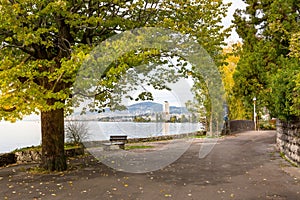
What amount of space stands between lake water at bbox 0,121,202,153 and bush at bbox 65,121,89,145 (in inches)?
11.1

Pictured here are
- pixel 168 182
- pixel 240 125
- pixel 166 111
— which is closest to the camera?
pixel 168 182

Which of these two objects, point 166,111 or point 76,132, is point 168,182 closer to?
point 166,111

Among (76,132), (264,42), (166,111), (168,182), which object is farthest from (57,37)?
(264,42)

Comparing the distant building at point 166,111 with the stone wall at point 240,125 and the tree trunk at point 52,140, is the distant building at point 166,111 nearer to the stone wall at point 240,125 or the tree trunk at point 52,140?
the tree trunk at point 52,140

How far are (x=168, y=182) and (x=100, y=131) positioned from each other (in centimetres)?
564

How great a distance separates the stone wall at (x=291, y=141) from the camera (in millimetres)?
12188

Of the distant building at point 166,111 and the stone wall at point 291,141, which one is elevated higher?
the distant building at point 166,111

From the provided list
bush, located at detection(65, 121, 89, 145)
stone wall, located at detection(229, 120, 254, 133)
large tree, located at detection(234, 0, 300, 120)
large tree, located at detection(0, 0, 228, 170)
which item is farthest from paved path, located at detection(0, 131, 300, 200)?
stone wall, located at detection(229, 120, 254, 133)

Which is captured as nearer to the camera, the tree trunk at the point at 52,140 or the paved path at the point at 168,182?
the paved path at the point at 168,182

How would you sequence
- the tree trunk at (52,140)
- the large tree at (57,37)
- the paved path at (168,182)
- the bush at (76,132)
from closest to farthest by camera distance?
the paved path at (168,182)
the large tree at (57,37)
the tree trunk at (52,140)
the bush at (76,132)

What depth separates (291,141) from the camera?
13.2 m

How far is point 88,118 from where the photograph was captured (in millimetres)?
15156

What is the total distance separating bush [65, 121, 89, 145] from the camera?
1715 centimetres

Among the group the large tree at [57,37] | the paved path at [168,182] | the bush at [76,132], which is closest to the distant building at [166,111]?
the paved path at [168,182]
